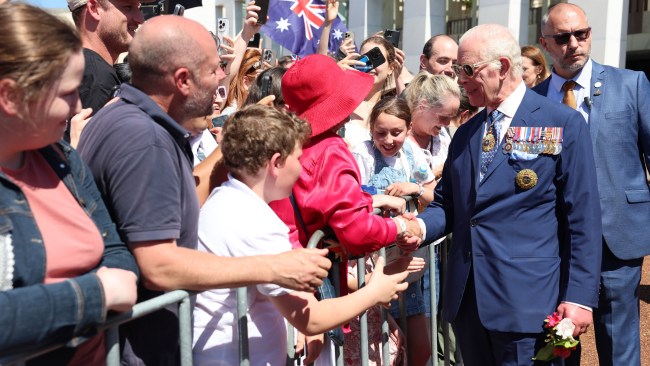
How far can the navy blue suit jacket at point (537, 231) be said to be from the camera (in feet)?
10.5

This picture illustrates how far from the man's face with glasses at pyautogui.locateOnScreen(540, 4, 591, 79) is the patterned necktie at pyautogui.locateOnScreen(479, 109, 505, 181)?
123cm

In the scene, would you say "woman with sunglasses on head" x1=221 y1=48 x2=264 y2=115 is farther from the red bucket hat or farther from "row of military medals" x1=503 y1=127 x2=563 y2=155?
"row of military medals" x1=503 y1=127 x2=563 y2=155

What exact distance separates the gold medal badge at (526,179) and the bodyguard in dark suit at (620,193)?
3.51 ft

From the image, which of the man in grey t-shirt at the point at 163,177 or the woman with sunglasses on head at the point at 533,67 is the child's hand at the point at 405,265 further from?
the woman with sunglasses on head at the point at 533,67

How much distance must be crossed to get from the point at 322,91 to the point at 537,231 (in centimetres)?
109

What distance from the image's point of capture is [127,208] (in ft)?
6.84

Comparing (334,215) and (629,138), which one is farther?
(629,138)

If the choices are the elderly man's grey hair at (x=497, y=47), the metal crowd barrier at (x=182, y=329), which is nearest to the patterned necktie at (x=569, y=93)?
the elderly man's grey hair at (x=497, y=47)

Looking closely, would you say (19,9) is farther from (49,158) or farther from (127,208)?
(127,208)

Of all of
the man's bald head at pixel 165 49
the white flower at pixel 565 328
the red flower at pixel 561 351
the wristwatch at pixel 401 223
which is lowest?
the red flower at pixel 561 351

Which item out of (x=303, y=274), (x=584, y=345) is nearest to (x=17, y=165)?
(x=303, y=274)

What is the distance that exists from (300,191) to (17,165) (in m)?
1.35

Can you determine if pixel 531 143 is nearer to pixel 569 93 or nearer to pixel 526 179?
pixel 526 179

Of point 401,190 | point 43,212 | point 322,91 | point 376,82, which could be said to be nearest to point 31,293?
point 43,212
